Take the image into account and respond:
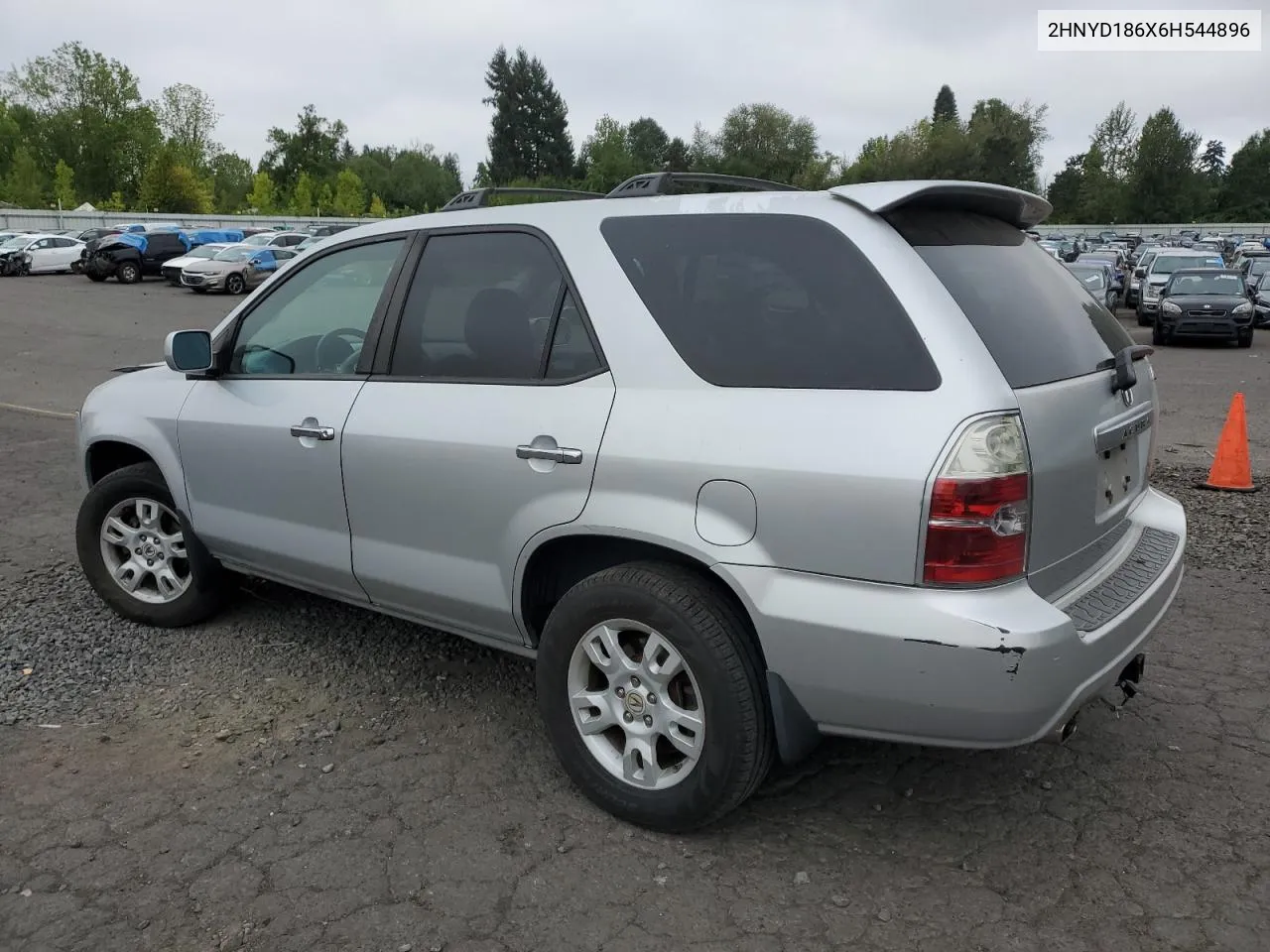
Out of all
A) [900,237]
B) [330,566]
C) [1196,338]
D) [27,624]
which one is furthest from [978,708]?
[1196,338]

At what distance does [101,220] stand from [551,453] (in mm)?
65834

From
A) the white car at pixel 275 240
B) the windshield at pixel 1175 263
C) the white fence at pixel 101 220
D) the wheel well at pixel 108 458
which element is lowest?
the wheel well at pixel 108 458

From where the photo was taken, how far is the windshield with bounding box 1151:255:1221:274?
80.9 ft

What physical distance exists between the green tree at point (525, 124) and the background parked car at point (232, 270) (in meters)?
73.9

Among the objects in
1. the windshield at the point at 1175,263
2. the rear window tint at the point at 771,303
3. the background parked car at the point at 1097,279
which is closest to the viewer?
the rear window tint at the point at 771,303

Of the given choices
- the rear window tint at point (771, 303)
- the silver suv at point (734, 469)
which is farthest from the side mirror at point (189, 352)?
the rear window tint at point (771, 303)

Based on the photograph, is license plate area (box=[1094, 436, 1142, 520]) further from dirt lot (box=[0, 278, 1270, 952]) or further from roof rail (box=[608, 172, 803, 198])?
roof rail (box=[608, 172, 803, 198])

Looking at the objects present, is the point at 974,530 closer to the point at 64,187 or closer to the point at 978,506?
the point at 978,506

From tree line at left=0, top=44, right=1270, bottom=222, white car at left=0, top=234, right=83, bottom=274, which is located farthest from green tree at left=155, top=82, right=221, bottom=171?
white car at left=0, top=234, right=83, bottom=274

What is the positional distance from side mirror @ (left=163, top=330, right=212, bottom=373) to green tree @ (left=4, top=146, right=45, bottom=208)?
259 ft

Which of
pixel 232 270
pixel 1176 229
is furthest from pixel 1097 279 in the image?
pixel 1176 229

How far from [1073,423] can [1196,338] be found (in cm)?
1866

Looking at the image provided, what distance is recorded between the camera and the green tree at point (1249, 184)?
89.9m

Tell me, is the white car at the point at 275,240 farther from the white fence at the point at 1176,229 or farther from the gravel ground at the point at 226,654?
the white fence at the point at 1176,229
